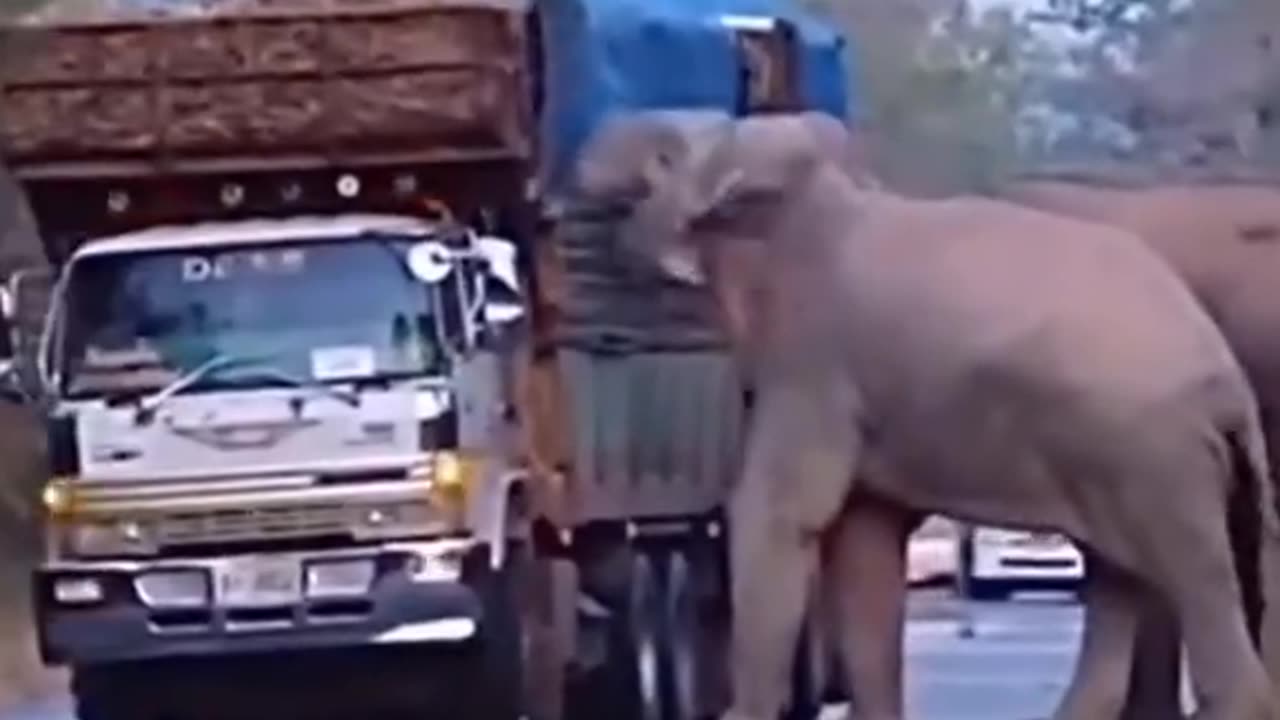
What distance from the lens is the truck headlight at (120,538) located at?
20.2 meters

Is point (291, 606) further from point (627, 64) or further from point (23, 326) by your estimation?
point (627, 64)

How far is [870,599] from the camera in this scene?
53.0 ft

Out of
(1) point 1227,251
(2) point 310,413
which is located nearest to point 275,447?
(2) point 310,413

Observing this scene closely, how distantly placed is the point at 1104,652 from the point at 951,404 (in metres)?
1.16

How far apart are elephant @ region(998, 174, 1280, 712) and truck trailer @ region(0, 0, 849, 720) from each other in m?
3.28

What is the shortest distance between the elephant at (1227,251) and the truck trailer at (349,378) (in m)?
3.28

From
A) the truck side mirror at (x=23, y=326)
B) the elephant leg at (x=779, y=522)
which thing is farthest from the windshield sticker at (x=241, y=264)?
the elephant leg at (x=779, y=522)

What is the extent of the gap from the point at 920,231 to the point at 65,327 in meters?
5.67

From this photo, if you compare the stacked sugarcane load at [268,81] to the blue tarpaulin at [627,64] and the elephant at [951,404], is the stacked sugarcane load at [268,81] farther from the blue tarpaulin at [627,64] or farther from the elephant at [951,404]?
the elephant at [951,404]

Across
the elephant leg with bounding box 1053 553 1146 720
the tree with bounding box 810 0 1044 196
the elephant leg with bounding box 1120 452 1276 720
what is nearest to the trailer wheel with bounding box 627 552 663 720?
the elephant leg with bounding box 1053 553 1146 720

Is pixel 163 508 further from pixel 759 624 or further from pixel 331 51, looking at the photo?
pixel 759 624

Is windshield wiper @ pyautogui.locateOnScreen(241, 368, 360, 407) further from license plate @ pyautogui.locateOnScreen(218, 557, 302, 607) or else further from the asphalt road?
the asphalt road

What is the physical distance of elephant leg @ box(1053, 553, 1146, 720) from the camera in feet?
50.9

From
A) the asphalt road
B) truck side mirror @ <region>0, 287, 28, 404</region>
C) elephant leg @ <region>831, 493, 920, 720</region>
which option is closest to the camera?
elephant leg @ <region>831, 493, 920, 720</region>
